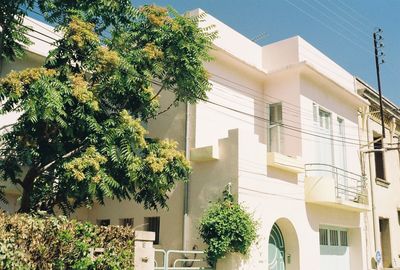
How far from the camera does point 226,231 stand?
12.0 meters

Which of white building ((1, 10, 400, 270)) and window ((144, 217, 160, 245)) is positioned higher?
white building ((1, 10, 400, 270))

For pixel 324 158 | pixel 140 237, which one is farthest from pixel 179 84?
pixel 324 158

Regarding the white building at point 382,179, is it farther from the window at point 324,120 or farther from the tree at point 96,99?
the tree at point 96,99

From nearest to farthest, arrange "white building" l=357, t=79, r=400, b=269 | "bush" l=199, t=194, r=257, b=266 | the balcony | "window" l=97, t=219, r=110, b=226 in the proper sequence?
Answer: "bush" l=199, t=194, r=257, b=266, the balcony, "window" l=97, t=219, r=110, b=226, "white building" l=357, t=79, r=400, b=269

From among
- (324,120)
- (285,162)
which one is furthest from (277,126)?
(285,162)

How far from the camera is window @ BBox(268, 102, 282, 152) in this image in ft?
54.9

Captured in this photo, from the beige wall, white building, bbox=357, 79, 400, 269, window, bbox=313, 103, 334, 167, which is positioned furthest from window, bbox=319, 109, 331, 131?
the beige wall

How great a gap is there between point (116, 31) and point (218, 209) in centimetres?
523

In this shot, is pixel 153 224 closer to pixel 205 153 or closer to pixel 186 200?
pixel 186 200

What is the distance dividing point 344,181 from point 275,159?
5.27m

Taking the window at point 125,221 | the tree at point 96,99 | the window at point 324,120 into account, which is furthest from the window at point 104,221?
the window at point 324,120

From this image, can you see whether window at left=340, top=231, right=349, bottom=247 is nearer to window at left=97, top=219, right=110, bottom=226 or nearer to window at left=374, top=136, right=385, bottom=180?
window at left=374, top=136, right=385, bottom=180

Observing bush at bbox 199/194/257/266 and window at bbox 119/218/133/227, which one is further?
window at bbox 119/218/133/227

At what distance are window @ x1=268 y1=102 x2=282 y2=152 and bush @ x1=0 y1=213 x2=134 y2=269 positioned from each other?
334 inches
